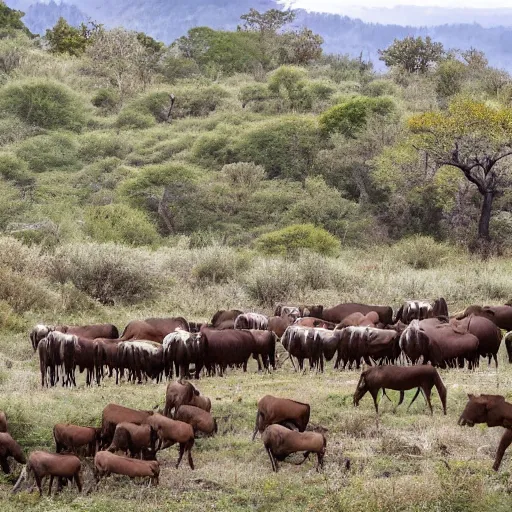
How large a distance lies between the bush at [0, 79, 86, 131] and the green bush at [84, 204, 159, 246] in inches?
592

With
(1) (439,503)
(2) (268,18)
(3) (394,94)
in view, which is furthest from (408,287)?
(2) (268,18)

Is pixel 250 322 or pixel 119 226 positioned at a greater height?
pixel 119 226

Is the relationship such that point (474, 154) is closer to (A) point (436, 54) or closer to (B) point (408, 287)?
(B) point (408, 287)

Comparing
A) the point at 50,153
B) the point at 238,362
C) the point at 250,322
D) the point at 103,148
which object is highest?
the point at 103,148

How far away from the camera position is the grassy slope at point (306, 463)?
29.0 feet

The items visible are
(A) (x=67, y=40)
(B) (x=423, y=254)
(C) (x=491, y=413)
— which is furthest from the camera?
(A) (x=67, y=40)

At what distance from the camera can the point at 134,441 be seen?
9539mm

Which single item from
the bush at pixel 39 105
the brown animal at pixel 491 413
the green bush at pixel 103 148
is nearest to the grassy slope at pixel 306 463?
the brown animal at pixel 491 413

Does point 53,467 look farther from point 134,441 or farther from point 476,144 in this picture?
point 476,144

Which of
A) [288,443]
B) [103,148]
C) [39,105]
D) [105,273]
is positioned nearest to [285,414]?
[288,443]

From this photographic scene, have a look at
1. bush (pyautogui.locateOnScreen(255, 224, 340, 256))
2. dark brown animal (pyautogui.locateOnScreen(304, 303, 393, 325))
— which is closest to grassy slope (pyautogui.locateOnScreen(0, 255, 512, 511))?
dark brown animal (pyautogui.locateOnScreen(304, 303, 393, 325))

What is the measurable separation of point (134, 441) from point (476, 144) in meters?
18.8

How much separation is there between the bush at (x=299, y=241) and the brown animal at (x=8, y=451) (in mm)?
15795

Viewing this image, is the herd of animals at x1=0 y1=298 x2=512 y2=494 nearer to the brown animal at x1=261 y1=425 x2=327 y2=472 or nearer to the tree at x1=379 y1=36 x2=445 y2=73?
the brown animal at x1=261 y1=425 x2=327 y2=472
